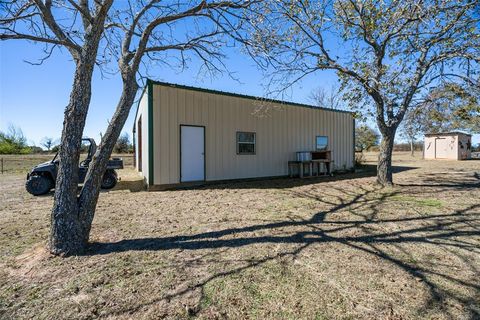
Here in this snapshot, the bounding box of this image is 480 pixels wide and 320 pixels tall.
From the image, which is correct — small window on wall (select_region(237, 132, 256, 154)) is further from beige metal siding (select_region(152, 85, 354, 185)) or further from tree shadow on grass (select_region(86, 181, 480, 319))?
tree shadow on grass (select_region(86, 181, 480, 319))

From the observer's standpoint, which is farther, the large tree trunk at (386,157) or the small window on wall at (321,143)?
the small window on wall at (321,143)

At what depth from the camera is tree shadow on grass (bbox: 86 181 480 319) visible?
7.97 feet

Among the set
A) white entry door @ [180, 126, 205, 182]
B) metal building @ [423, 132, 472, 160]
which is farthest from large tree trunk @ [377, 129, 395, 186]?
metal building @ [423, 132, 472, 160]

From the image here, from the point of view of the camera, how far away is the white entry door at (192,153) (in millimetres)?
8914

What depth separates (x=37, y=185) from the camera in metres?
7.36

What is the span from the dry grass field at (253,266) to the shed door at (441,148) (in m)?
25.6

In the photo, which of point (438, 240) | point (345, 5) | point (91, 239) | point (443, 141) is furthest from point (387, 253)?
point (443, 141)

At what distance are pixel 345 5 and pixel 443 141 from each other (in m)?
25.2

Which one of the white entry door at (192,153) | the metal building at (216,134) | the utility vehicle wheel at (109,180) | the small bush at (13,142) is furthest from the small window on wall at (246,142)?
the small bush at (13,142)

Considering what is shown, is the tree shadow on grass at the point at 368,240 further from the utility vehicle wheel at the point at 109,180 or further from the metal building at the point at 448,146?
the metal building at the point at 448,146

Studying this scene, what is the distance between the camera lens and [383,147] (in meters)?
8.20

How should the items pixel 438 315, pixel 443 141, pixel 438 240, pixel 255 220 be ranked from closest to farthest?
1. pixel 438 315
2. pixel 438 240
3. pixel 255 220
4. pixel 443 141

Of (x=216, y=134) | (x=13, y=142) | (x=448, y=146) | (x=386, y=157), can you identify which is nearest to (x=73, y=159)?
(x=216, y=134)

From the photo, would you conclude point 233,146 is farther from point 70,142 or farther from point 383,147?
point 70,142
